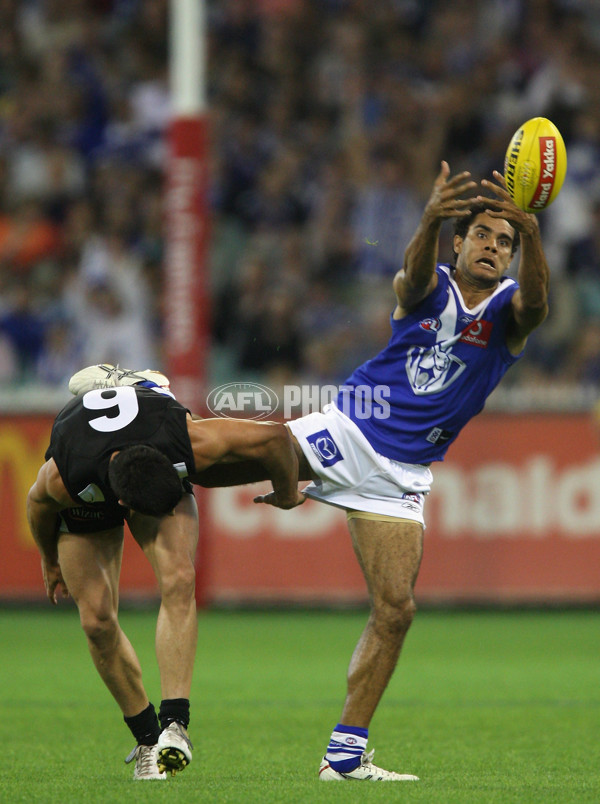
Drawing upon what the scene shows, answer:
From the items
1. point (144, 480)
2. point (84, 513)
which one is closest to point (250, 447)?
point (144, 480)

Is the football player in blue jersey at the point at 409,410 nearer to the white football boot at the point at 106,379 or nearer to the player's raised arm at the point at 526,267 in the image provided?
the player's raised arm at the point at 526,267

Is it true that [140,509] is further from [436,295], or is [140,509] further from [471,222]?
[471,222]

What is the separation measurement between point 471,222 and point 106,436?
1.80 meters

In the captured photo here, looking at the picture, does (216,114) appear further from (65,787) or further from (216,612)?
(65,787)

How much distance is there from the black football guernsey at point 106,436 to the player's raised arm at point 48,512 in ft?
0.22

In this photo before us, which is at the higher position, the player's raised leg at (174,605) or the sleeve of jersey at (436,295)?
the sleeve of jersey at (436,295)

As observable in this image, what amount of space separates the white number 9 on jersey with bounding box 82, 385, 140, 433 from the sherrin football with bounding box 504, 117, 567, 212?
1739 mm

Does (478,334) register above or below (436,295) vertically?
below

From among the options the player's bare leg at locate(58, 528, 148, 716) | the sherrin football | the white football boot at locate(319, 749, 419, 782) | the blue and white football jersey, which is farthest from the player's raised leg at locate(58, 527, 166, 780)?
the sherrin football

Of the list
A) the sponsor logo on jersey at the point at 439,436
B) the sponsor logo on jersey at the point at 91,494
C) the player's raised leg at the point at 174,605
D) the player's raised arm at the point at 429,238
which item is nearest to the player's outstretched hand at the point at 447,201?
the player's raised arm at the point at 429,238

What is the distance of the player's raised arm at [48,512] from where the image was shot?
5160 millimetres

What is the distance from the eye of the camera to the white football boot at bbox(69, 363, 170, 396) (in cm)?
560

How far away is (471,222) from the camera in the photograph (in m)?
5.58

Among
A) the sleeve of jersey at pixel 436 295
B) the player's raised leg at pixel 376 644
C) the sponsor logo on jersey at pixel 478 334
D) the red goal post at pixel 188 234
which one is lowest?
the player's raised leg at pixel 376 644
